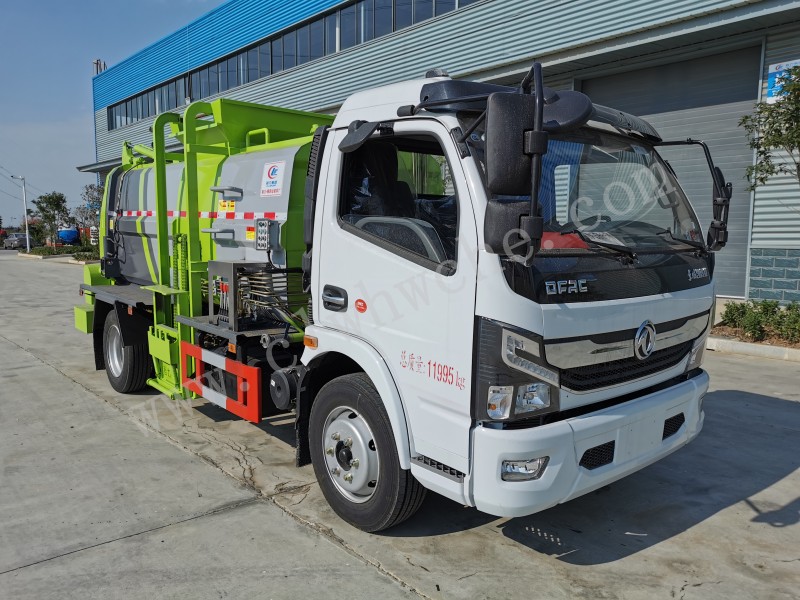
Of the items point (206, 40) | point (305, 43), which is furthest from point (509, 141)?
point (206, 40)

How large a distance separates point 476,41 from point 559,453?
13.3m

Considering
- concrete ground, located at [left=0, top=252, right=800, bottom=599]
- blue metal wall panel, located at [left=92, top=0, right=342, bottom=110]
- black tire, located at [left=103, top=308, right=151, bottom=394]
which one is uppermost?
blue metal wall panel, located at [left=92, top=0, right=342, bottom=110]

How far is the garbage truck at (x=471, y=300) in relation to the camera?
279cm

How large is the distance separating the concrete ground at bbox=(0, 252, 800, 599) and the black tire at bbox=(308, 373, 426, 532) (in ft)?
0.58

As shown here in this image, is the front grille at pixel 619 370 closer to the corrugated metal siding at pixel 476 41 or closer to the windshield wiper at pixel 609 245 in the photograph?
the windshield wiper at pixel 609 245

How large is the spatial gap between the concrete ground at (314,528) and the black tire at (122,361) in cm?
78

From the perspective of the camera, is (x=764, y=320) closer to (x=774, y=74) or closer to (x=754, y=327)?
(x=754, y=327)

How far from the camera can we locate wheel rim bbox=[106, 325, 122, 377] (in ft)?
21.8

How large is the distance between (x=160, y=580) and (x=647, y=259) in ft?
9.99

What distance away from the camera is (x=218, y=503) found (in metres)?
4.04

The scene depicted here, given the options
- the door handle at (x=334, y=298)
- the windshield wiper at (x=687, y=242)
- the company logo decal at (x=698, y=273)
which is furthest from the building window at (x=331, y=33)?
the company logo decal at (x=698, y=273)

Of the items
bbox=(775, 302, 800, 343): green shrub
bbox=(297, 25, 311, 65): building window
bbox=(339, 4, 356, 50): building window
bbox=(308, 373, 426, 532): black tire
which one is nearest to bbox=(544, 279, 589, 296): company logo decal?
bbox=(308, 373, 426, 532): black tire

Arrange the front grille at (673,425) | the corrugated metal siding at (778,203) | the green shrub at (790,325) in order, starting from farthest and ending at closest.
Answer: the corrugated metal siding at (778,203) → the green shrub at (790,325) → the front grille at (673,425)

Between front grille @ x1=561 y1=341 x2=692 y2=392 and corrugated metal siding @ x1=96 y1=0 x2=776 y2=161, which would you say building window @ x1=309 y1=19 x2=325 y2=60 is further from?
front grille @ x1=561 y1=341 x2=692 y2=392
